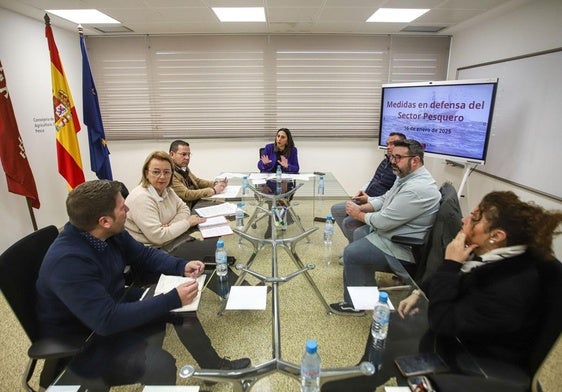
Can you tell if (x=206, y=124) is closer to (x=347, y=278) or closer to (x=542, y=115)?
(x=347, y=278)

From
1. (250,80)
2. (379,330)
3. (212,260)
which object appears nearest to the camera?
(379,330)

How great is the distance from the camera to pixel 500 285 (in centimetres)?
98

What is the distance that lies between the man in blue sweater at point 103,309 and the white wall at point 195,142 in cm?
241

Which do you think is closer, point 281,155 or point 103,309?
point 103,309

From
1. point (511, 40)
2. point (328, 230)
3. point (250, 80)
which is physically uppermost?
point (511, 40)

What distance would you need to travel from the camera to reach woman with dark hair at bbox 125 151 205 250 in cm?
188

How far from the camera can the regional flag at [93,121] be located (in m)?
3.34

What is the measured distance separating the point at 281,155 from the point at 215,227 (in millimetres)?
1903

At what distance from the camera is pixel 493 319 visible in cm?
96

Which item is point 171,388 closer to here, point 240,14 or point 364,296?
point 364,296

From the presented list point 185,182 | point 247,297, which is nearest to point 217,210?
point 185,182

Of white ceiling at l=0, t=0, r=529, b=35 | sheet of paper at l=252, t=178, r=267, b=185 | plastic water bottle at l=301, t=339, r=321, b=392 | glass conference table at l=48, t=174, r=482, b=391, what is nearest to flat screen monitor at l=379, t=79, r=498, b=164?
white ceiling at l=0, t=0, r=529, b=35

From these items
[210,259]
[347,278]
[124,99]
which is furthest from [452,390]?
[124,99]

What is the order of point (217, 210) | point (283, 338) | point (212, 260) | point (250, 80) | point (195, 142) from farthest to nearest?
point (195, 142), point (250, 80), point (217, 210), point (212, 260), point (283, 338)
